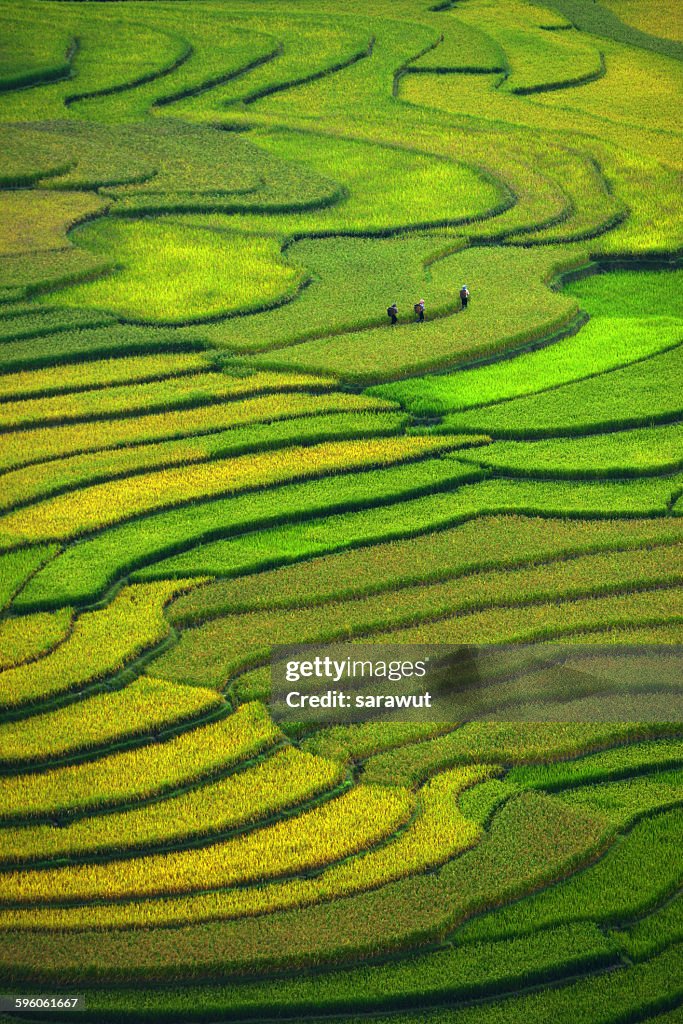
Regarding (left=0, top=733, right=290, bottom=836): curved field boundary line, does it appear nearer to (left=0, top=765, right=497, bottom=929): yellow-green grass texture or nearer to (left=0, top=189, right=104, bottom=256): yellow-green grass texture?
(left=0, top=765, right=497, bottom=929): yellow-green grass texture

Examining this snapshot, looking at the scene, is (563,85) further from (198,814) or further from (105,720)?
(198,814)

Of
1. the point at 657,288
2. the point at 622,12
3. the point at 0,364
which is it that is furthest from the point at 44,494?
the point at 622,12

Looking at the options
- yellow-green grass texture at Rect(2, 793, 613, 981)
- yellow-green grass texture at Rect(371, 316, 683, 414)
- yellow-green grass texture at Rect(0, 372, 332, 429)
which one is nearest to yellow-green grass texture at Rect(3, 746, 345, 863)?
yellow-green grass texture at Rect(2, 793, 613, 981)

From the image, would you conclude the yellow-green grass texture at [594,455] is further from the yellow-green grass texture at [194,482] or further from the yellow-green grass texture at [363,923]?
the yellow-green grass texture at [363,923]

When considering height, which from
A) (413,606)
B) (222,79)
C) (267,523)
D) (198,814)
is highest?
(222,79)

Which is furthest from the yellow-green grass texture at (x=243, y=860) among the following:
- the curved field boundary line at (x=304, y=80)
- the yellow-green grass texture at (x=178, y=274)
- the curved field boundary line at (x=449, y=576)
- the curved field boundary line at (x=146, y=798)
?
the curved field boundary line at (x=304, y=80)

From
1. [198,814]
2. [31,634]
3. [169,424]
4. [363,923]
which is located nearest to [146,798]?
[198,814]

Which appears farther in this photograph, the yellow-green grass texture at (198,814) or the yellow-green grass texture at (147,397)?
the yellow-green grass texture at (147,397)
